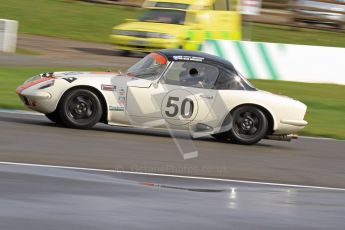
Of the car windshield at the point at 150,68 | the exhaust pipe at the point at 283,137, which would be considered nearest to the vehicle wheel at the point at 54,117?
the car windshield at the point at 150,68

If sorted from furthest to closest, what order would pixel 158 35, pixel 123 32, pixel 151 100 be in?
1. pixel 123 32
2. pixel 158 35
3. pixel 151 100

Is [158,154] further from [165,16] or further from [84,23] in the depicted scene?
[84,23]

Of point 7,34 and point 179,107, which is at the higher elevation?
point 7,34

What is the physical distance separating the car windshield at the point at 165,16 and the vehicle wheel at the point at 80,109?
A: 1424 centimetres

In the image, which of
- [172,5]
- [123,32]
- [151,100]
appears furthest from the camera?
[172,5]

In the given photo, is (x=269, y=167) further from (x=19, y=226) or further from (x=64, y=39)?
(x=64, y=39)

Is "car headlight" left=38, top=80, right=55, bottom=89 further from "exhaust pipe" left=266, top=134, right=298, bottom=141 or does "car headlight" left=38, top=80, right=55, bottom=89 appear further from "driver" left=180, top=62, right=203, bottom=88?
"exhaust pipe" left=266, top=134, right=298, bottom=141

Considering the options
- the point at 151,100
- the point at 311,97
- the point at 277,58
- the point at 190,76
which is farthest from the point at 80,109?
the point at 277,58

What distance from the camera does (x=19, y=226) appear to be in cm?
631

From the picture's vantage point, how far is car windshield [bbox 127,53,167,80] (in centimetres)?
1185

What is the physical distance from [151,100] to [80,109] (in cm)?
97

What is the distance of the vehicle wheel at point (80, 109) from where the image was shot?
454 inches

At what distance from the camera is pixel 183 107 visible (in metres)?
11.8

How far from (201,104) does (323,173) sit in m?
2.24
